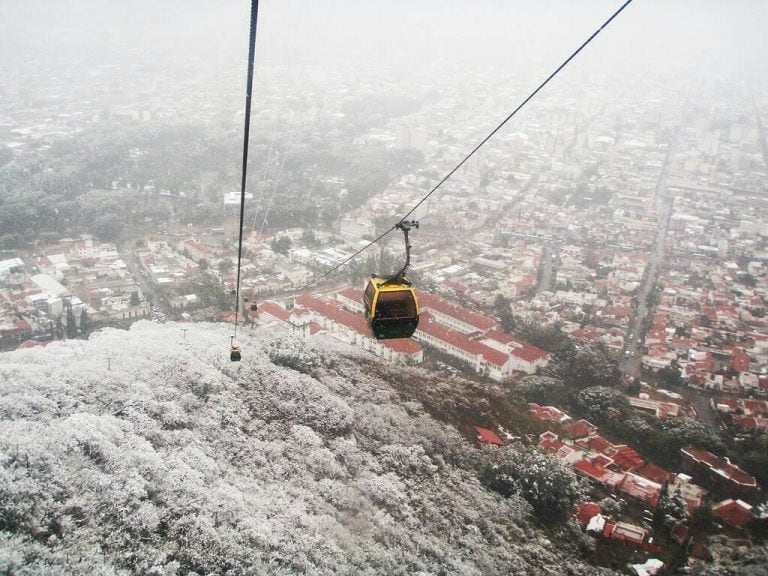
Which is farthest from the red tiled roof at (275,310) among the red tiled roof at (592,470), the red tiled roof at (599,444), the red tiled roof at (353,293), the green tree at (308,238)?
the red tiled roof at (592,470)

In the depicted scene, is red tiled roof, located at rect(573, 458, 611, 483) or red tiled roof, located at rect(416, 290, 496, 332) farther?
red tiled roof, located at rect(416, 290, 496, 332)

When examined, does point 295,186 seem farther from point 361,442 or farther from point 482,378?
point 361,442

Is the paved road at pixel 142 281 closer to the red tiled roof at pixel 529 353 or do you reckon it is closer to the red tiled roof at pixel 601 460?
the red tiled roof at pixel 529 353

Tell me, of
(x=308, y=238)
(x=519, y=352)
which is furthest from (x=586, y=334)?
(x=308, y=238)

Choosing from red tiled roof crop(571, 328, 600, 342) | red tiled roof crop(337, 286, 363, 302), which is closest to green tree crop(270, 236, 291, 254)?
red tiled roof crop(337, 286, 363, 302)

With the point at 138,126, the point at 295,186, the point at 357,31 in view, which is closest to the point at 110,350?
the point at 295,186

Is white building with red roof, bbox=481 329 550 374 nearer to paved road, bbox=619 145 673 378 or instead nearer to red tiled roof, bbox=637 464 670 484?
paved road, bbox=619 145 673 378

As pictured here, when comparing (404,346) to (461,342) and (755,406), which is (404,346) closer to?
(461,342)
